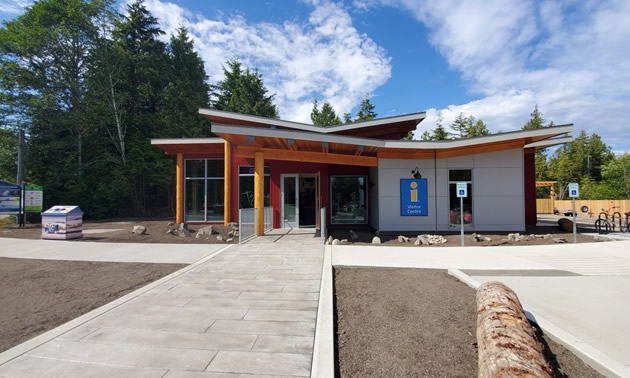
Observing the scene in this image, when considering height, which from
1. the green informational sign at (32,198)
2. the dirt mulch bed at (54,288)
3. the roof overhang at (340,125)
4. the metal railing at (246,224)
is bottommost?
the dirt mulch bed at (54,288)

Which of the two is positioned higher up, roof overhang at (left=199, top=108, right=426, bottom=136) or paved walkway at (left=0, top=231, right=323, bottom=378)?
roof overhang at (left=199, top=108, right=426, bottom=136)

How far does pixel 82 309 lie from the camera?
13.9 feet

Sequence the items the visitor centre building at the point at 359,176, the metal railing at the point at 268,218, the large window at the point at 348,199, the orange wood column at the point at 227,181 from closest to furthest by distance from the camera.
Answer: the visitor centre building at the point at 359,176 → the metal railing at the point at 268,218 → the orange wood column at the point at 227,181 → the large window at the point at 348,199

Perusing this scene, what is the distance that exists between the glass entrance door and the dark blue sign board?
535 inches

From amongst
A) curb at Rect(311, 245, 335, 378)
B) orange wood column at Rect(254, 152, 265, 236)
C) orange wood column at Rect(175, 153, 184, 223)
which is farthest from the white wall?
orange wood column at Rect(175, 153, 184, 223)

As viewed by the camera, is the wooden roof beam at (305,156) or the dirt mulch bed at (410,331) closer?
the dirt mulch bed at (410,331)

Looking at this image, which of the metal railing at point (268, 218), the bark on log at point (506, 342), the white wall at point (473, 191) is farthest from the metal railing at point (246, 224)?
the bark on log at point (506, 342)

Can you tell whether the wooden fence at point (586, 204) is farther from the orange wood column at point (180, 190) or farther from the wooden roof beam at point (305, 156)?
the orange wood column at point (180, 190)

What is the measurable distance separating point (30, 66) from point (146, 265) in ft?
79.1

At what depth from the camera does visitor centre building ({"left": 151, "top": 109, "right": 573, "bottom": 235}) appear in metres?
10.2

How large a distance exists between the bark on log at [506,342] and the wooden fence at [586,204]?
27.4 m

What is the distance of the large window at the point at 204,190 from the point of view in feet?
46.6

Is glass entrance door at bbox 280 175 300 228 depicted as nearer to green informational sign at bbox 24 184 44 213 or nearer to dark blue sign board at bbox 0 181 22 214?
green informational sign at bbox 24 184 44 213

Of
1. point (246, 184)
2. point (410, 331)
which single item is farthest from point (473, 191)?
point (246, 184)
